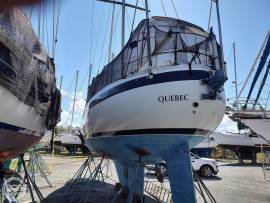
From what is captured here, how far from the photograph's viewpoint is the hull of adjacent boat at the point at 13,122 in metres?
3.89

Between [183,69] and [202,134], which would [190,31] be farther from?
[202,134]

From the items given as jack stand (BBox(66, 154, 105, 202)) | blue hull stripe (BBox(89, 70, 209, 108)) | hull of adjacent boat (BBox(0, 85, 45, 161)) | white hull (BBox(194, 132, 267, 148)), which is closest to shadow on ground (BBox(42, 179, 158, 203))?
jack stand (BBox(66, 154, 105, 202))

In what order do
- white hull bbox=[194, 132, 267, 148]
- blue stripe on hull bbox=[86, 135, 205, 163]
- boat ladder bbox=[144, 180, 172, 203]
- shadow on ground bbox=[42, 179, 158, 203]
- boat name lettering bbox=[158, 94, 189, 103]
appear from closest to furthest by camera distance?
1. boat name lettering bbox=[158, 94, 189, 103]
2. blue stripe on hull bbox=[86, 135, 205, 163]
3. shadow on ground bbox=[42, 179, 158, 203]
4. boat ladder bbox=[144, 180, 172, 203]
5. white hull bbox=[194, 132, 267, 148]

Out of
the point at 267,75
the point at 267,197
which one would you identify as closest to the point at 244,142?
the point at 267,75

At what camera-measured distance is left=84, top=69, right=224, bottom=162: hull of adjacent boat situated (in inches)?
200

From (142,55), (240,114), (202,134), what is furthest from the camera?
(240,114)

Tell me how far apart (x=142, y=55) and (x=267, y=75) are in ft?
40.2

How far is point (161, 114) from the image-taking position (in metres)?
5.11

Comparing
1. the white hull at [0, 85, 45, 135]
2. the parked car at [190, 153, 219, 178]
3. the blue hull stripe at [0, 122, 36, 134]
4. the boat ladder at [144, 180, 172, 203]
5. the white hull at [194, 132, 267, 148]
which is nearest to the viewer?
the white hull at [0, 85, 45, 135]

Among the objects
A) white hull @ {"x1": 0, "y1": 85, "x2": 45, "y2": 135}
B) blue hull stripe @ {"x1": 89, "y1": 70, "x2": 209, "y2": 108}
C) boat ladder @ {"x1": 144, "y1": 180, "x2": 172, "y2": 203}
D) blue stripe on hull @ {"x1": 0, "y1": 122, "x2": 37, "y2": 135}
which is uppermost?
blue hull stripe @ {"x1": 89, "y1": 70, "x2": 209, "y2": 108}

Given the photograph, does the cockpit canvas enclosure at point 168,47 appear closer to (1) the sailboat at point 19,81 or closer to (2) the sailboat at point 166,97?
(2) the sailboat at point 166,97

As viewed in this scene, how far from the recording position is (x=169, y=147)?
5418 mm

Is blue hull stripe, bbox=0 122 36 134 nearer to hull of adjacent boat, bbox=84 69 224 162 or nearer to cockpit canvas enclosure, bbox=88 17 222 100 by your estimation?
hull of adjacent boat, bbox=84 69 224 162

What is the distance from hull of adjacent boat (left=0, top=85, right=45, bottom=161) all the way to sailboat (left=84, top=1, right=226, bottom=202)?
1814 millimetres
